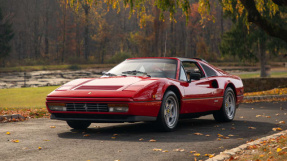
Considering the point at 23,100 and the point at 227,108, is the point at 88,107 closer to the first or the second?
the point at 227,108

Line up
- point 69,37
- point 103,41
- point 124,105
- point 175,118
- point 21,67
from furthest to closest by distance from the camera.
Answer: point 69,37 → point 103,41 → point 21,67 → point 175,118 → point 124,105

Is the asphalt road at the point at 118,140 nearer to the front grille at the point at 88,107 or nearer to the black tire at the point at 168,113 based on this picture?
the black tire at the point at 168,113

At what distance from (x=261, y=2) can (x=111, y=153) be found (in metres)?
9.12

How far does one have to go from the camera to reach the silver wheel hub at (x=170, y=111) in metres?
8.12

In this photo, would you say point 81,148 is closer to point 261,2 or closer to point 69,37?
point 261,2

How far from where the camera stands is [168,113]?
26.9 feet

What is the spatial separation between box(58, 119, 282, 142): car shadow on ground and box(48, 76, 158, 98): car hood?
0.72 m

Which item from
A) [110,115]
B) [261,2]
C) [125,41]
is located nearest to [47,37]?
[125,41]

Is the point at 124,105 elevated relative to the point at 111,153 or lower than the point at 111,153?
elevated

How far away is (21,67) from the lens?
5866cm

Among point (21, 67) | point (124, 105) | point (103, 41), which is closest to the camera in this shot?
point (124, 105)

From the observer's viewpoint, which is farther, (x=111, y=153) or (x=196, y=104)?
(x=196, y=104)

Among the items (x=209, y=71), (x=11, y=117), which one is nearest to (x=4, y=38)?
(x=11, y=117)

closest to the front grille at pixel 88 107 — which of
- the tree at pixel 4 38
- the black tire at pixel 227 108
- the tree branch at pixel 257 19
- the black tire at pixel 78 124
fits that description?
the black tire at pixel 78 124
